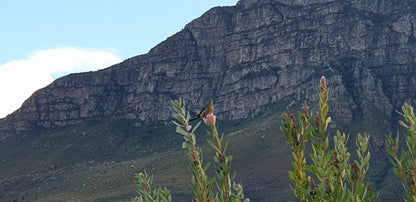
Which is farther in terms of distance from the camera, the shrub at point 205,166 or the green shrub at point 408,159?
the green shrub at point 408,159

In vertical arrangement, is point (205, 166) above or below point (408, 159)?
above

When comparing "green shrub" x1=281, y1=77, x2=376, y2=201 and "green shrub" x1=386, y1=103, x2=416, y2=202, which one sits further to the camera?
"green shrub" x1=386, y1=103, x2=416, y2=202

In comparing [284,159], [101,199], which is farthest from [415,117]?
[284,159]

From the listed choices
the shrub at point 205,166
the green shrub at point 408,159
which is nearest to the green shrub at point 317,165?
the green shrub at point 408,159

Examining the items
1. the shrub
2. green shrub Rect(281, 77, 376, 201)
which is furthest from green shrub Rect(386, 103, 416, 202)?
the shrub

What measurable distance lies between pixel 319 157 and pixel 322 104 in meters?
0.73

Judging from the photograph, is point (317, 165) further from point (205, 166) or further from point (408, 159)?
point (408, 159)

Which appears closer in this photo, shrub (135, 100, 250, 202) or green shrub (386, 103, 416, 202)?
shrub (135, 100, 250, 202)

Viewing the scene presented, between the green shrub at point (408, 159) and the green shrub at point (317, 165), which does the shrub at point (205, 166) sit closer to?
the green shrub at point (317, 165)

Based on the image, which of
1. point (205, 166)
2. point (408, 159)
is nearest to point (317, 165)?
point (205, 166)

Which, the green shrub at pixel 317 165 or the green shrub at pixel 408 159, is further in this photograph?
the green shrub at pixel 408 159

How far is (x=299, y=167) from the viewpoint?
668cm

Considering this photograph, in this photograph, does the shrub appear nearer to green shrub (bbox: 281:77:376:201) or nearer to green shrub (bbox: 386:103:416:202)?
green shrub (bbox: 281:77:376:201)

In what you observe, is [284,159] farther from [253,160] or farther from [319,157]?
[319,157]
